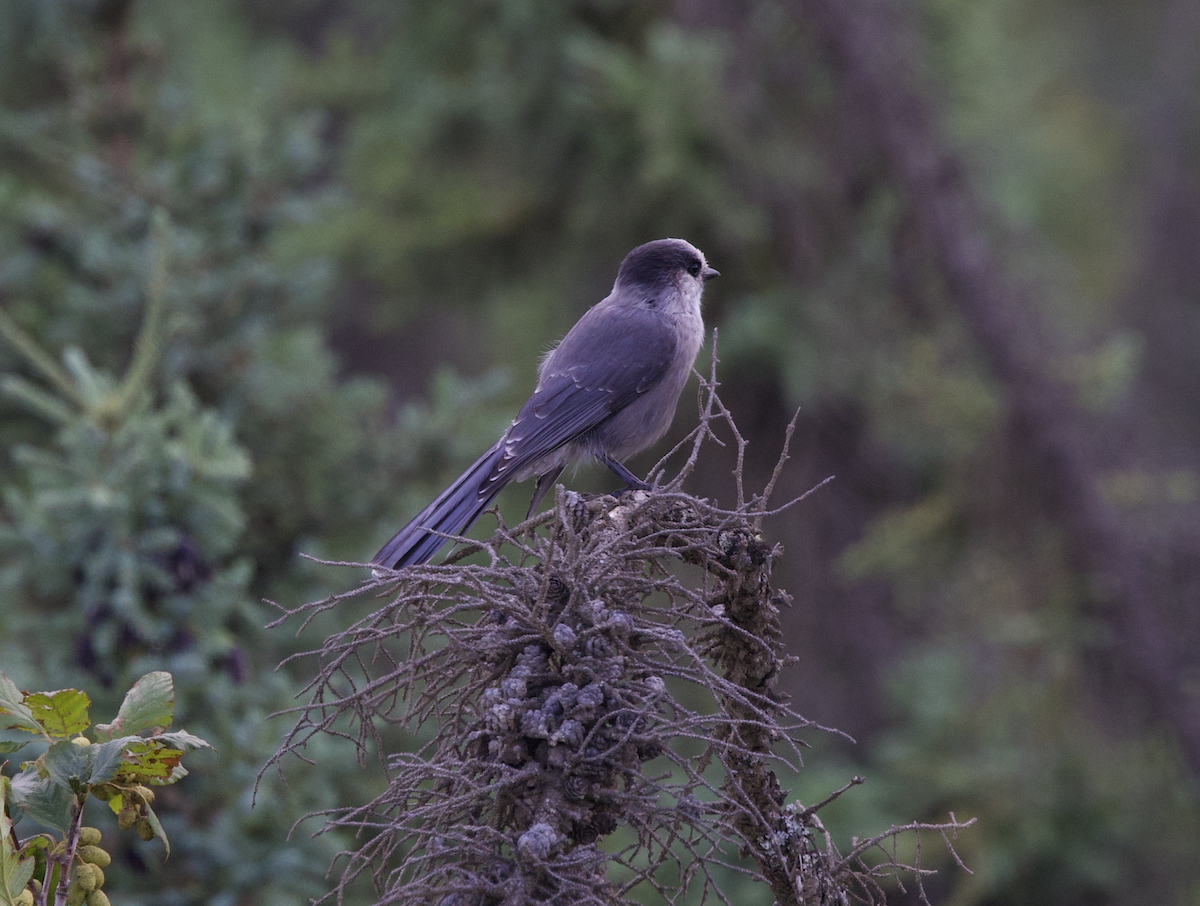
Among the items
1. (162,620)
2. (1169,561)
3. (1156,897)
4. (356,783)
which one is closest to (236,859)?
(356,783)

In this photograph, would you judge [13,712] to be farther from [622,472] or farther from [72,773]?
[622,472]

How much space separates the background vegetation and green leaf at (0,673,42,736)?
2126mm

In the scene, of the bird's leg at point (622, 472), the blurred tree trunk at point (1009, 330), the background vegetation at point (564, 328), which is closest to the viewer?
the bird's leg at point (622, 472)

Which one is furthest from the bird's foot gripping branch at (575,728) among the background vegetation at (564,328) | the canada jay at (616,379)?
the background vegetation at (564,328)

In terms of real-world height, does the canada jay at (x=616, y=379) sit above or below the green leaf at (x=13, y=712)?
above

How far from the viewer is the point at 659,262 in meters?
4.21

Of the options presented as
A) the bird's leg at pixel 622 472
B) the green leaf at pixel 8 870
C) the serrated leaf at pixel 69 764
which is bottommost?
the green leaf at pixel 8 870

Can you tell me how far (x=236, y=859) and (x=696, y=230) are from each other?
163 inches

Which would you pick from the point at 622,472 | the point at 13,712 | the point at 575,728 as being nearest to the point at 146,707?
the point at 13,712

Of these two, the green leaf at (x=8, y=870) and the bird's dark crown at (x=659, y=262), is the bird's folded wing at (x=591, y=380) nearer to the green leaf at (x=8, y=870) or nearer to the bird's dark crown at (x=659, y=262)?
the bird's dark crown at (x=659, y=262)

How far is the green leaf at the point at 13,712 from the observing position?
5.33 feet

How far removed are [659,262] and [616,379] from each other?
0.59m

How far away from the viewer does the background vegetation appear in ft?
13.1

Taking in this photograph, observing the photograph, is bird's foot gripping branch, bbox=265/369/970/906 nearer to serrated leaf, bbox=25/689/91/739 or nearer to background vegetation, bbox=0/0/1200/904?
serrated leaf, bbox=25/689/91/739
